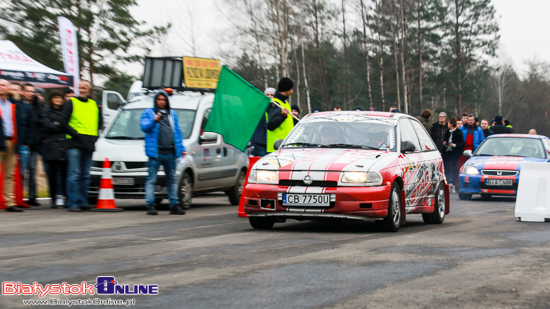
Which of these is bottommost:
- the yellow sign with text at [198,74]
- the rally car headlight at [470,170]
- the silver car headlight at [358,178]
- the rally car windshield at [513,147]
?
the rally car headlight at [470,170]

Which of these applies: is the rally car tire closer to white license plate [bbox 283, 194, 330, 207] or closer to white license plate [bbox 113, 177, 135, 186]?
white license plate [bbox 113, 177, 135, 186]

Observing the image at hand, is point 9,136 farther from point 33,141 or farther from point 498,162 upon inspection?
point 498,162

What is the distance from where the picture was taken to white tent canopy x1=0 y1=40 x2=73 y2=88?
17312mm

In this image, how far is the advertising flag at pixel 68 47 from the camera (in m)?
21.0

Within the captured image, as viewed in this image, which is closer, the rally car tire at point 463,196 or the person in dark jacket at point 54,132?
the person in dark jacket at point 54,132

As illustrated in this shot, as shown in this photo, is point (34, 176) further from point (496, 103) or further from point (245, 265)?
point (496, 103)

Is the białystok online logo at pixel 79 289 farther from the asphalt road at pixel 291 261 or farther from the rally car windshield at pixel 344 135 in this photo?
the rally car windshield at pixel 344 135

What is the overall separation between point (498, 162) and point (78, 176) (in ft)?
33.5

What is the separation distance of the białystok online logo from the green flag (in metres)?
6.62

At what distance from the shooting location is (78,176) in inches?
477

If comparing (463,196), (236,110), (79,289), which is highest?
(236,110)

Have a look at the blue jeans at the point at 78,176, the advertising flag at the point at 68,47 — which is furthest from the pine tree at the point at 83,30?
the blue jeans at the point at 78,176

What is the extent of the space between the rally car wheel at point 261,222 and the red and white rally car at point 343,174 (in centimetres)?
1

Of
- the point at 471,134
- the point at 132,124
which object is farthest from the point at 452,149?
the point at 132,124
